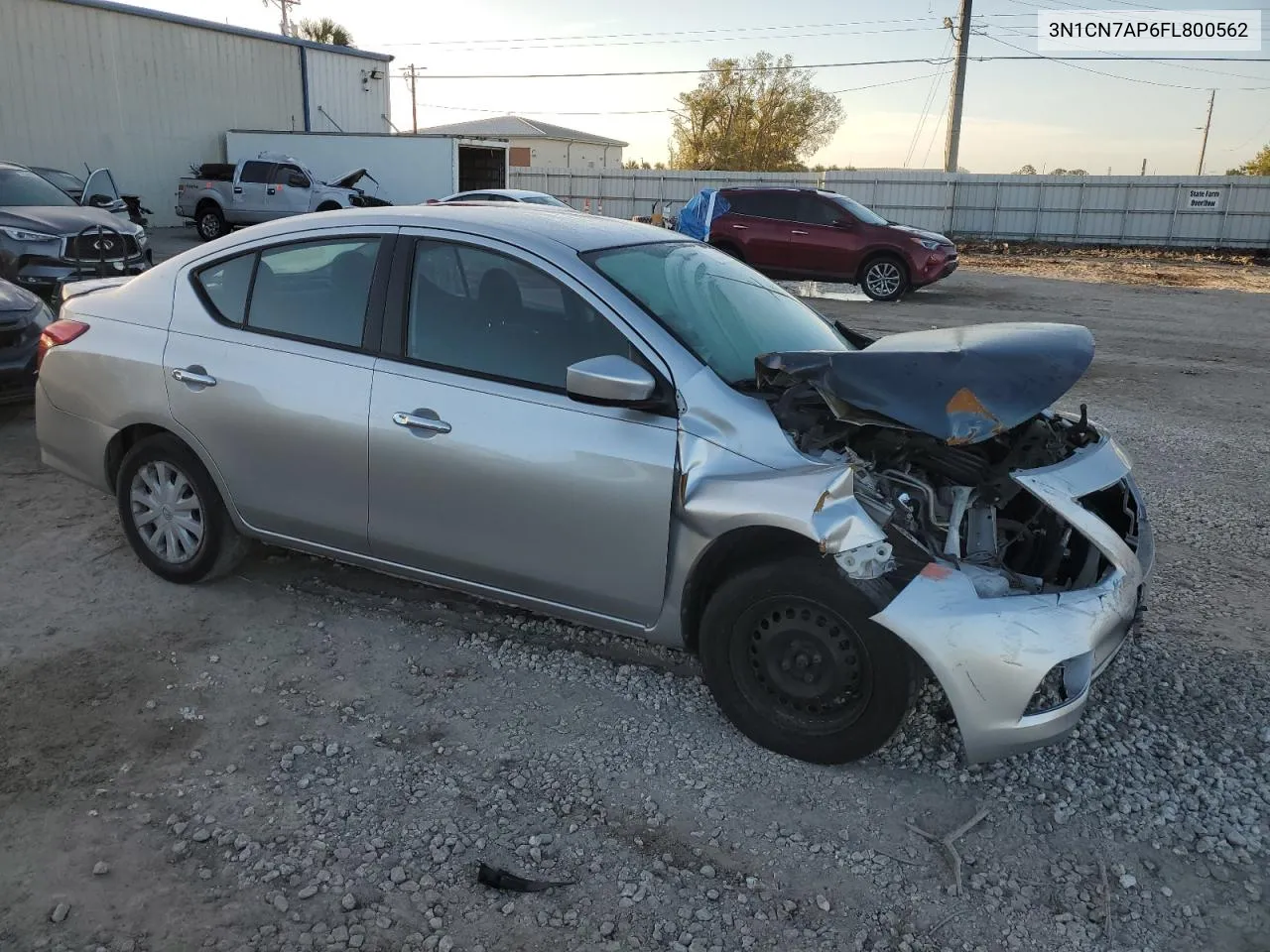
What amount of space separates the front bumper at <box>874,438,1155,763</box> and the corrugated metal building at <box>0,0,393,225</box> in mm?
28199

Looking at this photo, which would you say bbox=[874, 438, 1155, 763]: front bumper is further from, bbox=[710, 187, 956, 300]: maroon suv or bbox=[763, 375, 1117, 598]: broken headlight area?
bbox=[710, 187, 956, 300]: maroon suv

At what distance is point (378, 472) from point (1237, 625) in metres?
3.73

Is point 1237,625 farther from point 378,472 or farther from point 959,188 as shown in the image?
point 959,188

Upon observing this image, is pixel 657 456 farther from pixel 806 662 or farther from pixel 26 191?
pixel 26 191

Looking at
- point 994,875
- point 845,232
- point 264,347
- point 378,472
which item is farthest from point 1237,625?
point 845,232

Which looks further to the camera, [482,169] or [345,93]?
[345,93]

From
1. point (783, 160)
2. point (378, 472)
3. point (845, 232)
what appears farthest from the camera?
point (783, 160)

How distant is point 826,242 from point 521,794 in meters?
14.3

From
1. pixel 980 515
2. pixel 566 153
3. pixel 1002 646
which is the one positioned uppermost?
pixel 566 153

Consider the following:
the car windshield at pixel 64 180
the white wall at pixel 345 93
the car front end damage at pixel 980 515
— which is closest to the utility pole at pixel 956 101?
the white wall at pixel 345 93

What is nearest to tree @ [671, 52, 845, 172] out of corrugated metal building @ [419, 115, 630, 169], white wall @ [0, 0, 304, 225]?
corrugated metal building @ [419, 115, 630, 169]

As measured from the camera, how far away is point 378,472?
3.63 m

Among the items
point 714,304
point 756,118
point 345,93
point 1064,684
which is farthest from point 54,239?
point 756,118

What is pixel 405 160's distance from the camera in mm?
26188
